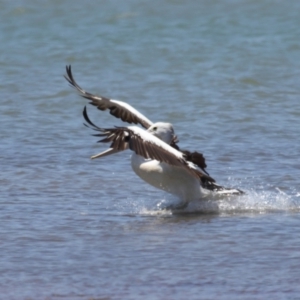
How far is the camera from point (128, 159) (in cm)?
978

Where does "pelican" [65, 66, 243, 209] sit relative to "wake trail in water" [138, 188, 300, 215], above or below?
above

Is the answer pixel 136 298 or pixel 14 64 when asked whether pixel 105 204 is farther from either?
pixel 14 64

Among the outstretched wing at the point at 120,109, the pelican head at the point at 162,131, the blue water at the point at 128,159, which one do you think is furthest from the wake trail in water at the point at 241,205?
the outstretched wing at the point at 120,109

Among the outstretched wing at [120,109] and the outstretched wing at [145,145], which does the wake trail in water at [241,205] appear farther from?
the outstretched wing at [120,109]

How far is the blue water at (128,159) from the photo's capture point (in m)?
5.71

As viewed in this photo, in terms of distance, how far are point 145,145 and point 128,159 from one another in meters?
2.43

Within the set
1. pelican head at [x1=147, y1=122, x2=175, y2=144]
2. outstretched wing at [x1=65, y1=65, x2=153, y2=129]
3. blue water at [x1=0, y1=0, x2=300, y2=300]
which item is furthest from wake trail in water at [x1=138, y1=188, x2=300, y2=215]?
outstretched wing at [x1=65, y1=65, x2=153, y2=129]

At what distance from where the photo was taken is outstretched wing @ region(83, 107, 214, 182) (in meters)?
7.35

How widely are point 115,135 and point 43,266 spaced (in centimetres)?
179

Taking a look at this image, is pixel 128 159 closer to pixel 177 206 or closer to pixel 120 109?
pixel 120 109

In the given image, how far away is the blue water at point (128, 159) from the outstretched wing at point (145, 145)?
42 cm

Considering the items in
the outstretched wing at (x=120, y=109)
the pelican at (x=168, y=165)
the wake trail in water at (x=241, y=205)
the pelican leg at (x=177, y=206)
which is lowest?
the pelican leg at (x=177, y=206)

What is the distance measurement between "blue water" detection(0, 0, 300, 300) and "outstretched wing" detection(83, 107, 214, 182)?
0.42m

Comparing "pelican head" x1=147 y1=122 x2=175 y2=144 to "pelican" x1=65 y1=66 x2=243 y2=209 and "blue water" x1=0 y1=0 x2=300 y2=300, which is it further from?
"blue water" x1=0 y1=0 x2=300 y2=300
